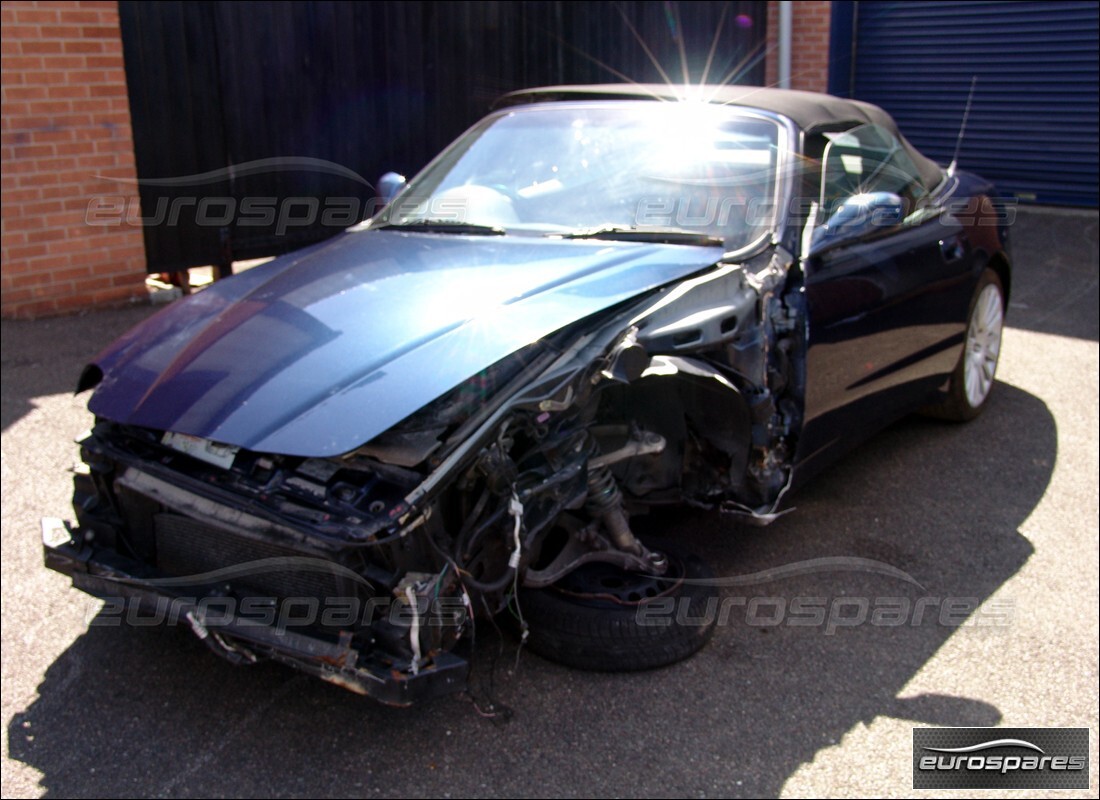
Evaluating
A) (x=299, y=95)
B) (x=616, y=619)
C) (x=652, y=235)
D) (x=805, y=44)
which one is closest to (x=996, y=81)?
(x=805, y=44)

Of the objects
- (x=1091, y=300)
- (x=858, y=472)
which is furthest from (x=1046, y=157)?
(x=858, y=472)

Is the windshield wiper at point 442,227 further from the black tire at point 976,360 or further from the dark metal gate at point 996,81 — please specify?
the dark metal gate at point 996,81

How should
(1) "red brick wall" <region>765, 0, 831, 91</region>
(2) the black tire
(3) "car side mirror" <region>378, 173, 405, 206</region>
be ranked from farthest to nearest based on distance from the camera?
1. (1) "red brick wall" <region>765, 0, 831, 91</region>
2. (2) the black tire
3. (3) "car side mirror" <region>378, 173, 405, 206</region>

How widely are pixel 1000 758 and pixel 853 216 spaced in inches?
80.1

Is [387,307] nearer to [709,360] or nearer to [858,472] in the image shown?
[709,360]

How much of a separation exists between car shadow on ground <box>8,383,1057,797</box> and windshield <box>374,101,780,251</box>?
1.33m

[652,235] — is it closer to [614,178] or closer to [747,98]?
[614,178]

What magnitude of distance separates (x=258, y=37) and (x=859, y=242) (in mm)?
5324

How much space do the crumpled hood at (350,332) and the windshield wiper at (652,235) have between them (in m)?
0.06

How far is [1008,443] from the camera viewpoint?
525cm

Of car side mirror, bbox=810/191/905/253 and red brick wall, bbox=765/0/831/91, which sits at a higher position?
red brick wall, bbox=765/0/831/91

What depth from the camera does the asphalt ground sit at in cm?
290

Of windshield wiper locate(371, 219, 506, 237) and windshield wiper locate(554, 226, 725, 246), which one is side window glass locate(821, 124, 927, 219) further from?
windshield wiper locate(371, 219, 506, 237)

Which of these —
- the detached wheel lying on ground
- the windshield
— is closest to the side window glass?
the windshield
